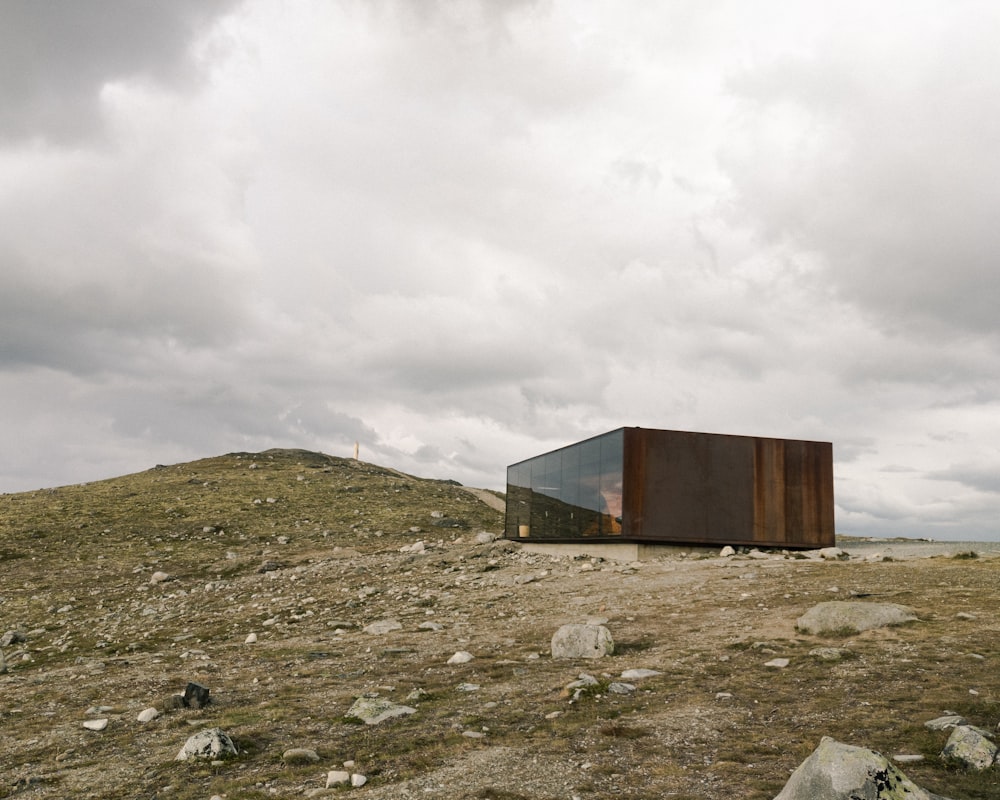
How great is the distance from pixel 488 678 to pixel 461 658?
4.89 ft

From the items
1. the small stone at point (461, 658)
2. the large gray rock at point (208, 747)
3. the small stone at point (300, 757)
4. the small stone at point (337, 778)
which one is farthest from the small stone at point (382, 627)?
the small stone at point (337, 778)

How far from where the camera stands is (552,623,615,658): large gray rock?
12781 millimetres

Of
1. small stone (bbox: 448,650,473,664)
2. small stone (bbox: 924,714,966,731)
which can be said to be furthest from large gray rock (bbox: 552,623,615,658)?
small stone (bbox: 924,714,966,731)

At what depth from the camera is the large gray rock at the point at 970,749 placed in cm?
698

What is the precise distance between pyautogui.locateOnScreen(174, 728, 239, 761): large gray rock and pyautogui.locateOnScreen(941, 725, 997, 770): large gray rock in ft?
24.9

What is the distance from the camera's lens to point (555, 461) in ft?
112

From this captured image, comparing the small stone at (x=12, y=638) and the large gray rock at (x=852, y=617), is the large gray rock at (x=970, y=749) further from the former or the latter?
the small stone at (x=12, y=638)

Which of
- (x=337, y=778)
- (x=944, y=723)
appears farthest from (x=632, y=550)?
(x=337, y=778)

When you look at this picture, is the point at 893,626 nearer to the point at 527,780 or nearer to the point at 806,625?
the point at 806,625

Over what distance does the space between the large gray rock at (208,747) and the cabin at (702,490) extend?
20956 millimetres

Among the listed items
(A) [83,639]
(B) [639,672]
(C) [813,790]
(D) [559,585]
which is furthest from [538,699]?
(A) [83,639]

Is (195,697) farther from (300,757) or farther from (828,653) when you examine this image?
(828,653)

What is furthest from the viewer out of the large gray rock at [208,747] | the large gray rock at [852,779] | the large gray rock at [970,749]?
the large gray rock at [208,747]

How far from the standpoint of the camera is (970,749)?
23.2 feet
